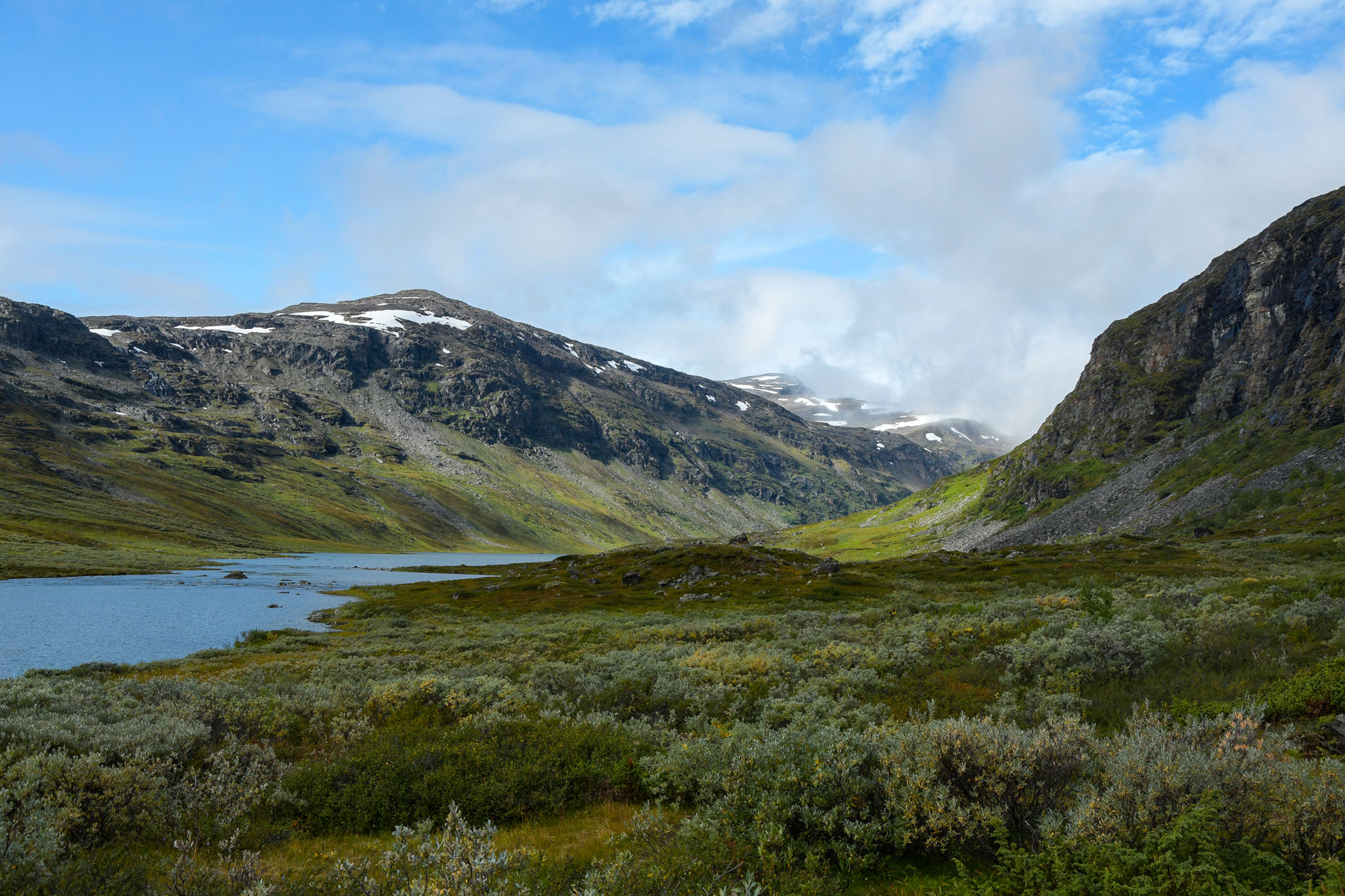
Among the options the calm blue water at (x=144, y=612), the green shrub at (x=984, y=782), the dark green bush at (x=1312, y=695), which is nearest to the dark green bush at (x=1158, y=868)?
the green shrub at (x=984, y=782)

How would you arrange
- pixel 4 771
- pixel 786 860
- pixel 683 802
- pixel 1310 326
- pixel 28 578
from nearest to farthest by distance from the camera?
pixel 786 860 < pixel 4 771 < pixel 683 802 < pixel 28 578 < pixel 1310 326

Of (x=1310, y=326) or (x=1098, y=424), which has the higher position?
(x=1310, y=326)

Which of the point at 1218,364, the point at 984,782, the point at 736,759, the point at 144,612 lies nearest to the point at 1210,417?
the point at 1218,364

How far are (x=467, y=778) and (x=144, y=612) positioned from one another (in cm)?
7466

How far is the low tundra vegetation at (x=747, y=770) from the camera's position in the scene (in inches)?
270

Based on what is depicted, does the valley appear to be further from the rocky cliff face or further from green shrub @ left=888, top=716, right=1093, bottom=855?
the rocky cliff face

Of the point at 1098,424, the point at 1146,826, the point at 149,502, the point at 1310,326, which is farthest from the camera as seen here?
the point at 149,502

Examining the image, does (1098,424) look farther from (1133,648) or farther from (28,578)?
(28,578)

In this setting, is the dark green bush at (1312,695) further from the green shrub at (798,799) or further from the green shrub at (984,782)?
the green shrub at (798,799)

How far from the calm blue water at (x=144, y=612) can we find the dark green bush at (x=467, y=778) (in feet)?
128

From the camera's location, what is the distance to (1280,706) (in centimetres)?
1228

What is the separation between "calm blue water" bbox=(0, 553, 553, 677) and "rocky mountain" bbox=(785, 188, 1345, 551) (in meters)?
128

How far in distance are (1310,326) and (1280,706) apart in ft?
552

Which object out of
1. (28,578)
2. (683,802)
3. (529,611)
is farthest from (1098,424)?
(28,578)
